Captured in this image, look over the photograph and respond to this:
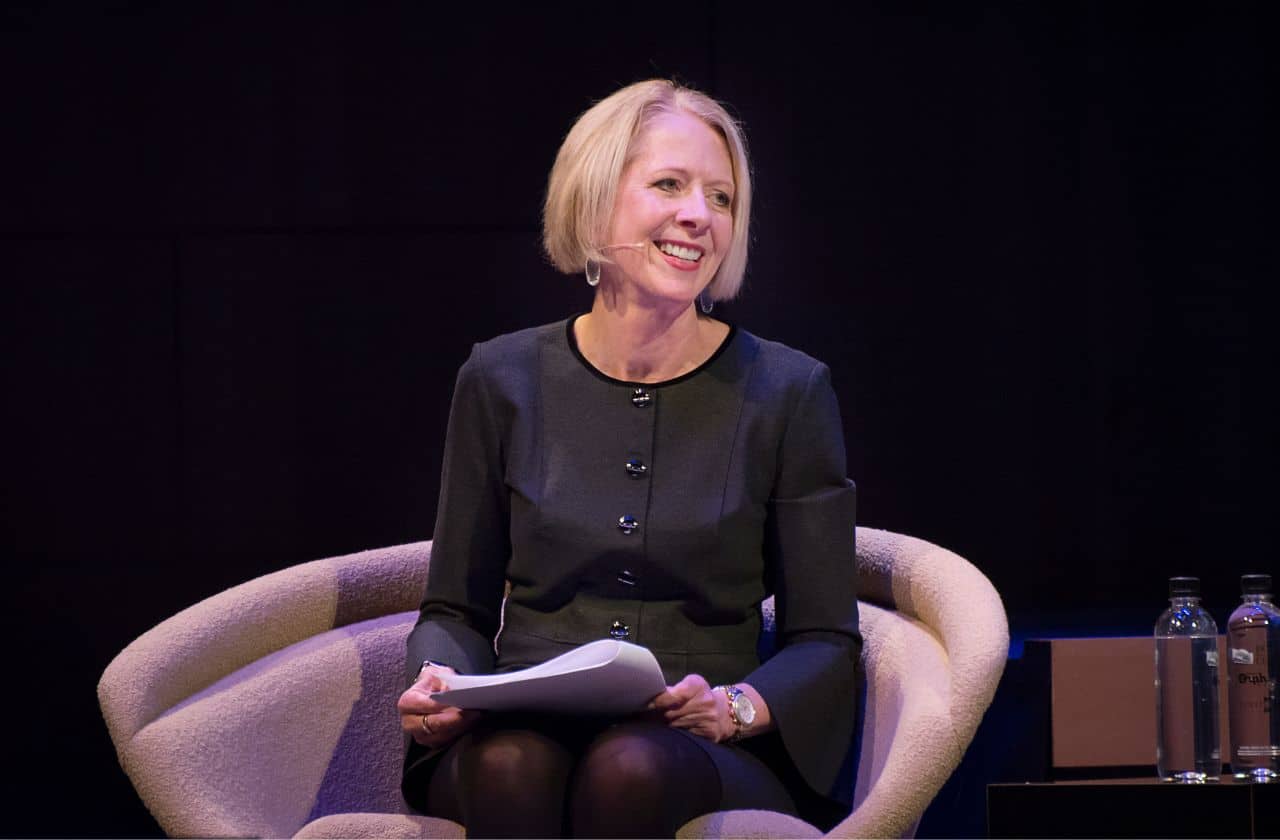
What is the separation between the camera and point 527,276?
3.15 metres

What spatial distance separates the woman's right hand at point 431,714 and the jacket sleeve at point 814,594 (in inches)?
14.9

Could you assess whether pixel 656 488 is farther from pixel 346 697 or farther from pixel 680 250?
pixel 346 697

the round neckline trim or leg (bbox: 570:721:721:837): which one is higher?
the round neckline trim

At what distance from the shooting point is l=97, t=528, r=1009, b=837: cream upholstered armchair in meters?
1.77

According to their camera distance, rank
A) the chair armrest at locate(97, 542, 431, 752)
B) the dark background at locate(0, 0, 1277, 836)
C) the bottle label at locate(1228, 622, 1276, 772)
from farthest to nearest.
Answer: the dark background at locate(0, 0, 1277, 836), the bottle label at locate(1228, 622, 1276, 772), the chair armrest at locate(97, 542, 431, 752)

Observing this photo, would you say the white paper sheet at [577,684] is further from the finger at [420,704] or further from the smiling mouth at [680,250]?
the smiling mouth at [680,250]

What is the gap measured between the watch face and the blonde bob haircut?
0.66 metres

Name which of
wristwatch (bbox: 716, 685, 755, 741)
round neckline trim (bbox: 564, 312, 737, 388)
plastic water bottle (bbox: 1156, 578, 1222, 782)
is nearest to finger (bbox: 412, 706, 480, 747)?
wristwatch (bbox: 716, 685, 755, 741)

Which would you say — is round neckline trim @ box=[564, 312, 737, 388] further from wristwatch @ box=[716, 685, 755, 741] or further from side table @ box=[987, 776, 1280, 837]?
side table @ box=[987, 776, 1280, 837]

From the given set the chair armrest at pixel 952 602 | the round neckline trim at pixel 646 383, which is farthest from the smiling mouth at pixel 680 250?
the chair armrest at pixel 952 602

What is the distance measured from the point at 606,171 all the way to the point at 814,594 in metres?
0.66

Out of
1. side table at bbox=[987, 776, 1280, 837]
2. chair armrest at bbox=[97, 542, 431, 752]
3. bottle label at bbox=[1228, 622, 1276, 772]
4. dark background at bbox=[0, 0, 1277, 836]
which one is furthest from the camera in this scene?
dark background at bbox=[0, 0, 1277, 836]

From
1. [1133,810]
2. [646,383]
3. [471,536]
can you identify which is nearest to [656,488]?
[646,383]

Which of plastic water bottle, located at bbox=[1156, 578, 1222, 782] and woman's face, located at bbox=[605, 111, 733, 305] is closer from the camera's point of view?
woman's face, located at bbox=[605, 111, 733, 305]
